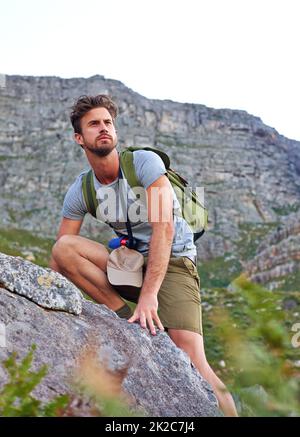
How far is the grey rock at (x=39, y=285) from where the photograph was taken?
4.94 meters

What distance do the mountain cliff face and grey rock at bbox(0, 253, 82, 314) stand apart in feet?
285

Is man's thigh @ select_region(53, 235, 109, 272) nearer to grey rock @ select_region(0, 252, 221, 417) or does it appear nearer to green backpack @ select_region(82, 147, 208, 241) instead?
green backpack @ select_region(82, 147, 208, 241)

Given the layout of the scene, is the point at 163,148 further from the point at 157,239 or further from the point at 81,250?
the point at 157,239

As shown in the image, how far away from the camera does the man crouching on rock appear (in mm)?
5492

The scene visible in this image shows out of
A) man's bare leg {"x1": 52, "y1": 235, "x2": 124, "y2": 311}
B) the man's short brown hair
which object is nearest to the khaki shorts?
man's bare leg {"x1": 52, "y1": 235, "x2": 124, "y2": 311}

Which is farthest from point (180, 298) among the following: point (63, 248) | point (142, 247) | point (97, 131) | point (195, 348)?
point (97, 131)

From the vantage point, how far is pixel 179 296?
227 inches

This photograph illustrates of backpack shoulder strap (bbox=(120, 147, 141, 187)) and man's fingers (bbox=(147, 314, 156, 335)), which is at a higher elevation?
backpack shoulder strap (bbox=(120, 147, 141, 187))

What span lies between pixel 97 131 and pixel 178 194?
1105mm

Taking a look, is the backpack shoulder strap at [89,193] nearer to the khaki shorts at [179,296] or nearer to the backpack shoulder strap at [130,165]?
the backpack shoulder strap at [130,165]

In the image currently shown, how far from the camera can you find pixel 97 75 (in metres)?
125

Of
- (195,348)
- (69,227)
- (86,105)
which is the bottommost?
(195,348)
